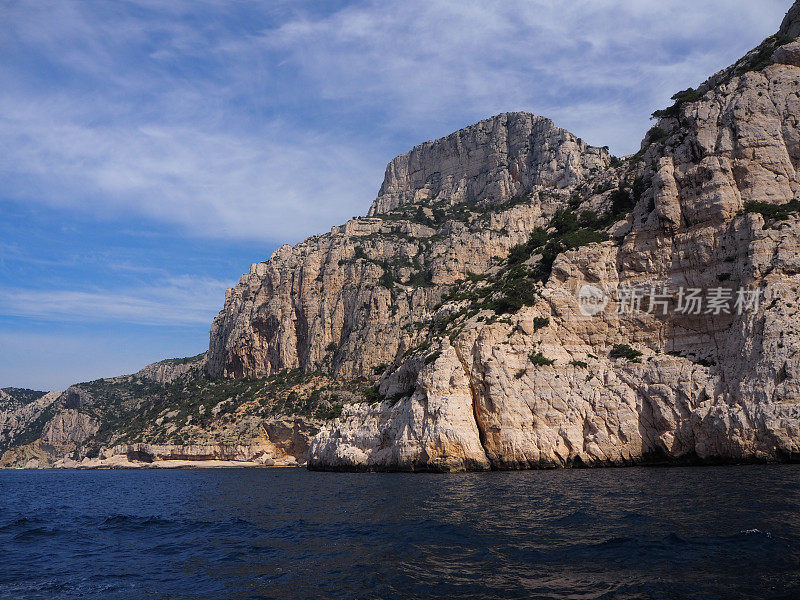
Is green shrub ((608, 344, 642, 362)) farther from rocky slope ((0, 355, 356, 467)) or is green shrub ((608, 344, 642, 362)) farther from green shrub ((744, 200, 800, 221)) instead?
rocky slope ((0, 355, 356, 467))

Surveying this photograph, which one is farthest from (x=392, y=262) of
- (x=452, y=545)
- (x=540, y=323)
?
(x=452, y=545)

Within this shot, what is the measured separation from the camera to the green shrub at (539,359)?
48656 mm

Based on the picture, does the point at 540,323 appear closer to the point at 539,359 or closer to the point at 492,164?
the point at 539,359

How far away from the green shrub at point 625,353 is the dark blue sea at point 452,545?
14.8 meters

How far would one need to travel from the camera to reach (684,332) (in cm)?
4634

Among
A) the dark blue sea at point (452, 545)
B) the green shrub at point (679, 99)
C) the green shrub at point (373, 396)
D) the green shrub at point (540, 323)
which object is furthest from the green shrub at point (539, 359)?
the green shrub at point (679, 99)

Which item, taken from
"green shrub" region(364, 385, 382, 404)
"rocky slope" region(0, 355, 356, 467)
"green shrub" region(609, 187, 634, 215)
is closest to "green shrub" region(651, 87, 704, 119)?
"green shrub" region(609, 187, 634, 215)

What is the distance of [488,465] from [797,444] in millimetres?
22029

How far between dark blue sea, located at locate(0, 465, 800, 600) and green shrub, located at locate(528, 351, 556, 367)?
16.3 meters

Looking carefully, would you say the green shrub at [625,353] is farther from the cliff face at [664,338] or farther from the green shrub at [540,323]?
the green shrub at [540,323]

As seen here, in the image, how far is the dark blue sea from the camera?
13438mm

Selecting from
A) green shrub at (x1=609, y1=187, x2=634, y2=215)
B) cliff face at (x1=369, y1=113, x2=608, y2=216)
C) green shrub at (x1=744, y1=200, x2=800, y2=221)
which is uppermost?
cliff face at (x1=369, y1=113, x2=608, y2=216)

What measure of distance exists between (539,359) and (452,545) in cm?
Result: 3249

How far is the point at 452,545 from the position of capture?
59.6ft
